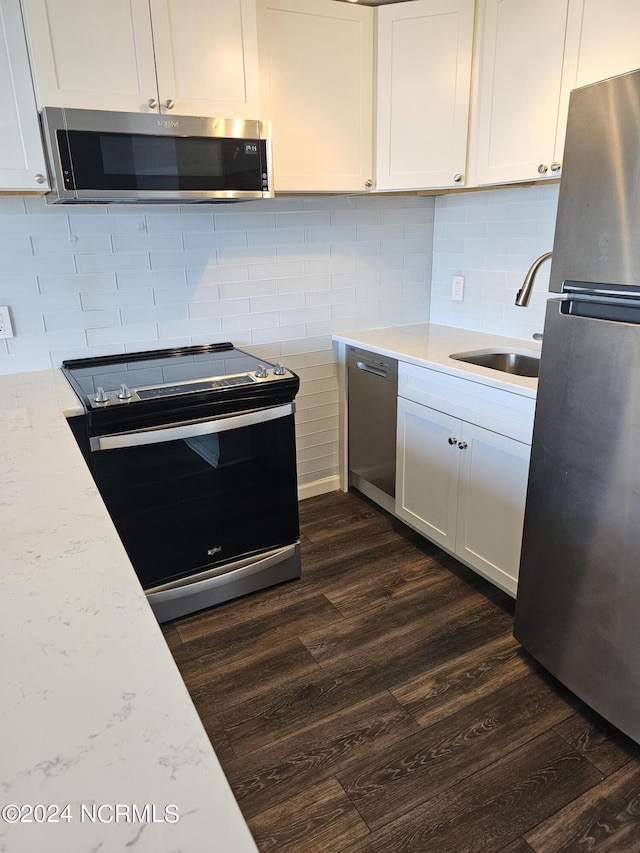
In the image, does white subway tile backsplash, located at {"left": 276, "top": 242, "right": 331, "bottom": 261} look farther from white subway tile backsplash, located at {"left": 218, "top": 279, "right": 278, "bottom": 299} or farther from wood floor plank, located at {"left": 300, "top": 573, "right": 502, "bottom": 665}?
wood floor plank, located at {"left": 300, "top": 573, "right": 502, "bottom": 665}

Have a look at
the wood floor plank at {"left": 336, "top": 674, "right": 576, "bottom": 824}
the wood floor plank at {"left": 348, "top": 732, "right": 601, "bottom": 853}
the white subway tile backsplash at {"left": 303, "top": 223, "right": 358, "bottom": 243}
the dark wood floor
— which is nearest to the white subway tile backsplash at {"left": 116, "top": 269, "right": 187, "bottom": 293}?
the white subway tile backsplash at {"left": 303, "top": 223, "right": 358, "bottom": 243}

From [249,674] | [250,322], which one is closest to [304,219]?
[250,322]

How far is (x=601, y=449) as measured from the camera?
1.51 m

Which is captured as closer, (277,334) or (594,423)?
(594,423)

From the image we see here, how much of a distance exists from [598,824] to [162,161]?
230cm

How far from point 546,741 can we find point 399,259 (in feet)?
7.46

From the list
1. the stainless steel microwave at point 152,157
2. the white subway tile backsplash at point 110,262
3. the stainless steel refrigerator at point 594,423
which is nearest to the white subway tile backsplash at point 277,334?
the white subway tile backsplash at point 110,262

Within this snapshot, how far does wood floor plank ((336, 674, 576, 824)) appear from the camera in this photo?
1513 millimetres

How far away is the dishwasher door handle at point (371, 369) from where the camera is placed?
8.70 feet

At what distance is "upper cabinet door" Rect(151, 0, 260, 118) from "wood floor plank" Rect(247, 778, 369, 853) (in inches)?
84.5

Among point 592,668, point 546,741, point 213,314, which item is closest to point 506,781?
point 546,741

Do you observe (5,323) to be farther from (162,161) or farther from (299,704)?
(299,704)

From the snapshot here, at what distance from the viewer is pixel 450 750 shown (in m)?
1.65

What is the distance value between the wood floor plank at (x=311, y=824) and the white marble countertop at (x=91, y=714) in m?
0.96
